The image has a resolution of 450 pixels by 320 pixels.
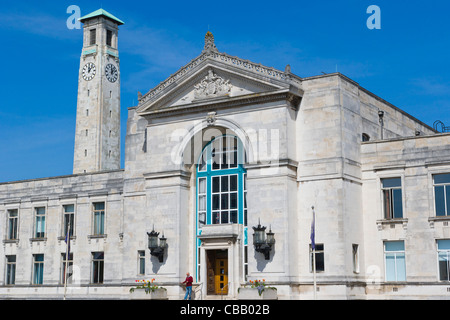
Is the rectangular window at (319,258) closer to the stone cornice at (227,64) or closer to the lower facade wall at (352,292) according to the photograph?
the lower facade wall at (352,292)

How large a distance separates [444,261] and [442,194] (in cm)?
338

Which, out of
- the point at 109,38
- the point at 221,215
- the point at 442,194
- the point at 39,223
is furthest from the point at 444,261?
the point at 109,38

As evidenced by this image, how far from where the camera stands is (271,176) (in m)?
34.5

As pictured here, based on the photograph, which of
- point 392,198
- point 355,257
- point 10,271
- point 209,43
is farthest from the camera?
point 10,271

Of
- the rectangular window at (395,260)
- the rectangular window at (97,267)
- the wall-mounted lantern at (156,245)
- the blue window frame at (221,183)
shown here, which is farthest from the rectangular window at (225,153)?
the rectangular window at (97,267)

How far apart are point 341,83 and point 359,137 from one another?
3.33 meters

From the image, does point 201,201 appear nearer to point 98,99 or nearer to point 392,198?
point 392,198

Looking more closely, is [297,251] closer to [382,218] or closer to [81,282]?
[382,218]

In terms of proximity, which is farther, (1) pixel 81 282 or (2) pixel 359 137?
(1) pixel 81 282

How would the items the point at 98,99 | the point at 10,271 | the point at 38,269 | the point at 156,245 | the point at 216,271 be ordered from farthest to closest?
the point at 98,99 < the point at 10,271 < the point at 38,269 < the point at 156,245 < the point at 216,271

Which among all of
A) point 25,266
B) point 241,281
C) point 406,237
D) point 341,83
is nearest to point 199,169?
point 241,281

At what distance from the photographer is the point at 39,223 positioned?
1838 inches

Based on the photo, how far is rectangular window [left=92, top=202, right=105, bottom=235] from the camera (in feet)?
144

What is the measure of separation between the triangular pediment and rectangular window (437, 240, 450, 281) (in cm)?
1127
